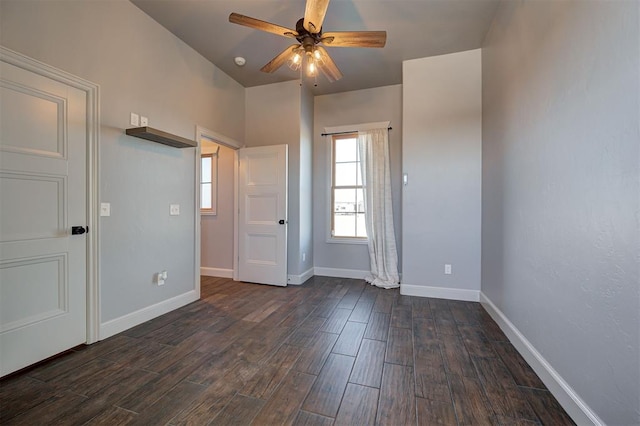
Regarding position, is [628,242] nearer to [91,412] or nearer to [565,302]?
[565,302]

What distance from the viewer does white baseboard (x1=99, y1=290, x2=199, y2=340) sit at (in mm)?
2316

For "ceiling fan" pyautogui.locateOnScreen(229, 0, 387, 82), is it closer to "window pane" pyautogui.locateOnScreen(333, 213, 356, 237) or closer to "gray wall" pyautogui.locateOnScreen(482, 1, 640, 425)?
"gray wall" pyautogui.locateOnScreen(482, 1, 640, 425)

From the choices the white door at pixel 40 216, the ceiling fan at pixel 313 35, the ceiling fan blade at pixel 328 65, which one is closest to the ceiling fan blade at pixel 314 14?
the ceiling fan at pixel 313 35

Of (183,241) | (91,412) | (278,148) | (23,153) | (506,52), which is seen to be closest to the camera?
(91,412)

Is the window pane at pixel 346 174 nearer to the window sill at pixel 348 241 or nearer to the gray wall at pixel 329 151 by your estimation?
the gray wall at pixel 329 151

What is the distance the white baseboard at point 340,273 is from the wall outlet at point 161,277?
2.35 m

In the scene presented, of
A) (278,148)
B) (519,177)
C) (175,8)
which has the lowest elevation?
(519,177)

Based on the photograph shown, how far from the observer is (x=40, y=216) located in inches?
75.9

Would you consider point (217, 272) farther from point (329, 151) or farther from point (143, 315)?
point (329, 151)

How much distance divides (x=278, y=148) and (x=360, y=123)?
147 cm

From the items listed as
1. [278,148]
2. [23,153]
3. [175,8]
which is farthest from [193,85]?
[23,153]

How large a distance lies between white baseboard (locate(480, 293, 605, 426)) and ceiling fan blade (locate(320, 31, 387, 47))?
105 inches

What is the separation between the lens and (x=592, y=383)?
1.30 meters

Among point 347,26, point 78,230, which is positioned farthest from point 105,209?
point 347,26
